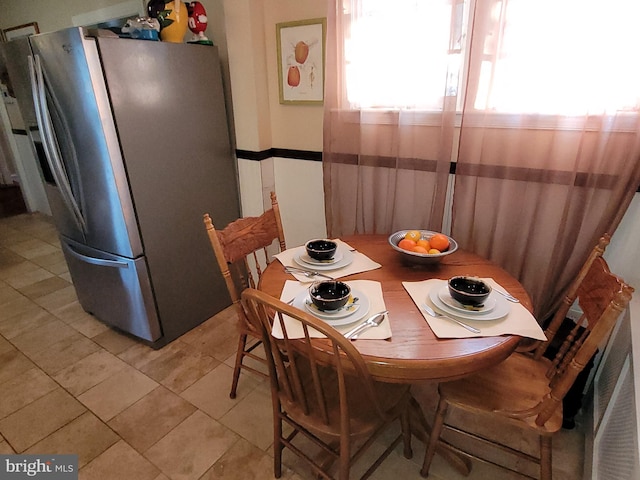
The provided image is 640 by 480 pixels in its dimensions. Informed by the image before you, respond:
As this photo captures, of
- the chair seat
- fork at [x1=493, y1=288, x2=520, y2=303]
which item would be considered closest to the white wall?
the chair seat

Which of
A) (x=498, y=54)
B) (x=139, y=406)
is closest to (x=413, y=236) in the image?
(x=498, y=54)

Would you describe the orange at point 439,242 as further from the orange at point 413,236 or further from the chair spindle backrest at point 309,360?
the chair spindle backrest at point 309,360

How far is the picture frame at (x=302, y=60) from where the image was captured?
6.62ft

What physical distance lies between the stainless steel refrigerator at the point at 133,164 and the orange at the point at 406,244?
4.28 feet

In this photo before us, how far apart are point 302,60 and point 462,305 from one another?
1.64 meters

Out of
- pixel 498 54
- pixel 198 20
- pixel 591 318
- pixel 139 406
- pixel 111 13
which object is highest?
pixel 111 13

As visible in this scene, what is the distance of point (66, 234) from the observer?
2244 mm

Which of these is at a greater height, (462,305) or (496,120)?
(496,120)

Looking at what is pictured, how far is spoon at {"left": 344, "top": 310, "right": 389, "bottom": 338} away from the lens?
1.07 meters

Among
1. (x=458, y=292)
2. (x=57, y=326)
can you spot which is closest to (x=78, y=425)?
(x=57, y=326)

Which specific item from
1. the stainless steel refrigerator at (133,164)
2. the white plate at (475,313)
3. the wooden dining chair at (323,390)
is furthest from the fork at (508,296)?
the stainless steel refrigerator at (133,164)

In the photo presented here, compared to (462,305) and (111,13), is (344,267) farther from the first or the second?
(111,13)

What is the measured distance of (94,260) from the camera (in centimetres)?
211

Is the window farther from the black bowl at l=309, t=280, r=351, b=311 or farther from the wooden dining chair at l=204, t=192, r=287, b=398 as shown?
the black bowl at l=309, t=280, r=351, b=311
